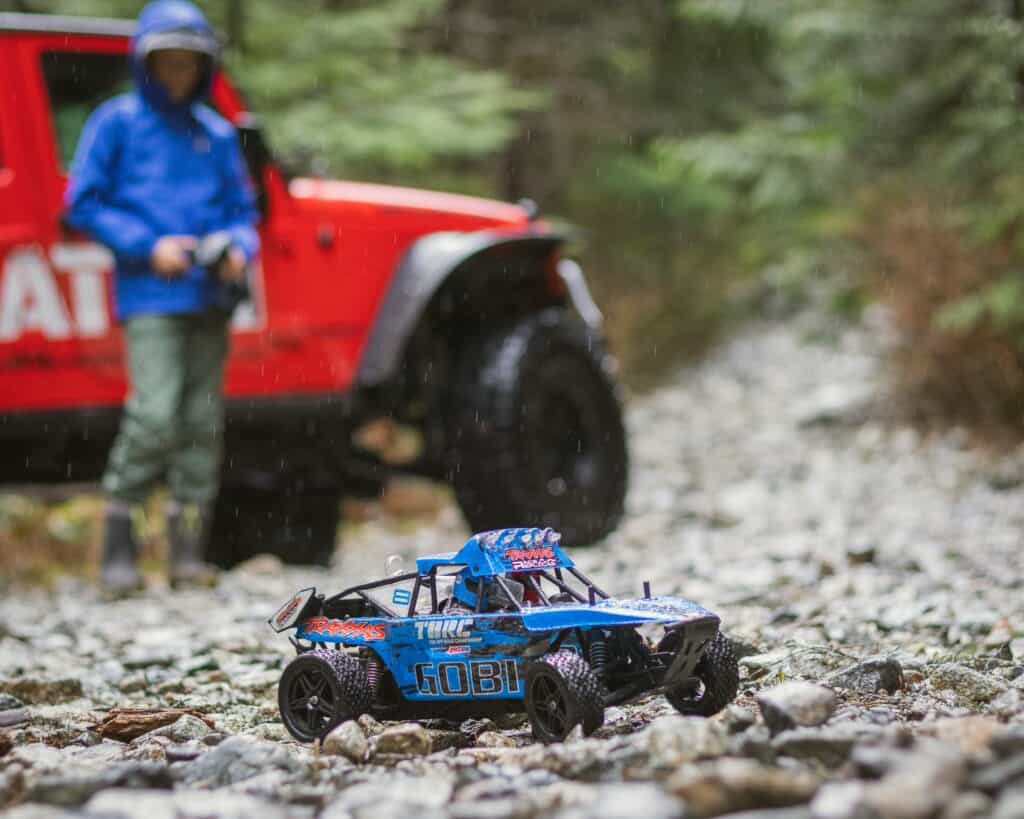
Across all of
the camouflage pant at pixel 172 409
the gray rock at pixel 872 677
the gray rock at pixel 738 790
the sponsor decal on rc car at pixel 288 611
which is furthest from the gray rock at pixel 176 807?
the camouflage pant at pixel 172 409

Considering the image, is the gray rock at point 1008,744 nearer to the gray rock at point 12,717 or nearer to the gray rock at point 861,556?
the gray rock at point 12,717

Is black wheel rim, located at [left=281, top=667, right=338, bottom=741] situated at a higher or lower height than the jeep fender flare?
lower

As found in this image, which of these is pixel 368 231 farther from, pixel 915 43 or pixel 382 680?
pixel 915 43

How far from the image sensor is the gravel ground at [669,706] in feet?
6.33

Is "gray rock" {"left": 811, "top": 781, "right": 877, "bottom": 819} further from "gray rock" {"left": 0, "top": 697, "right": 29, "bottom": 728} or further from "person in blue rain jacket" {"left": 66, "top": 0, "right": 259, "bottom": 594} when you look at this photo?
"person in blue rain jacket" {"left": 66, "top": 0, "right": 259, "bottom": 594}

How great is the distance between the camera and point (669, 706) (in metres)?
2.74

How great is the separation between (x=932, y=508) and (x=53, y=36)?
14.6ft

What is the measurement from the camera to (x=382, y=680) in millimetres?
2645

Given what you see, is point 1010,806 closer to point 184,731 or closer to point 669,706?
point 669,706

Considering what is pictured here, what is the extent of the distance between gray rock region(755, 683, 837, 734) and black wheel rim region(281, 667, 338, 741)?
827 millimetres

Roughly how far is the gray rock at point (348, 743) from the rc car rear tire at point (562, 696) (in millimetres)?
302

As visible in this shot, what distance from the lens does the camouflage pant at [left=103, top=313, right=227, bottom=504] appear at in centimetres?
498

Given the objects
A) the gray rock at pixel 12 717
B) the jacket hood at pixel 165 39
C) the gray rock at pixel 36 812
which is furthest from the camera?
the jacket hood at pixel 165 39

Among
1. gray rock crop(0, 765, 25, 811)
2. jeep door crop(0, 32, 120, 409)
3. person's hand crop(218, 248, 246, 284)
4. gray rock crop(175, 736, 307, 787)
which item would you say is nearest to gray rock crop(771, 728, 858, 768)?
gray rock crop(175, 736, 307, 787)
